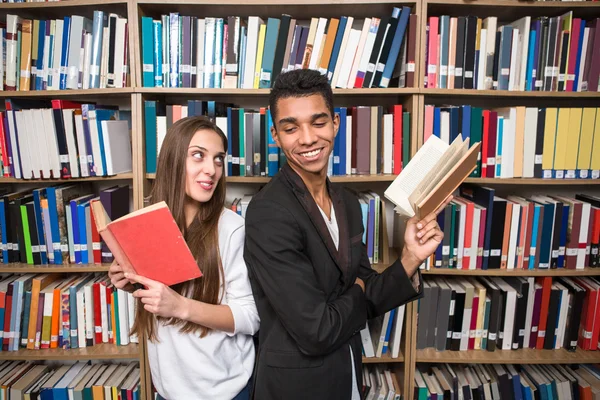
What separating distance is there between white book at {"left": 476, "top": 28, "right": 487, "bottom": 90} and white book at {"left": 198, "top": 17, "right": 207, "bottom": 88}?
1280 mm

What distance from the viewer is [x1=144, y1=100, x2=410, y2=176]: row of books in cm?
188

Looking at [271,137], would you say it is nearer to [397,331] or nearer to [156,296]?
[156,296]

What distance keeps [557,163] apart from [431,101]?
683mm

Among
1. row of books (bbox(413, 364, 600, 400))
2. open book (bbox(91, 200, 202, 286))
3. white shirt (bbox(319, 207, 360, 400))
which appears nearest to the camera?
open book (bbox(91, 200, 202, 286))

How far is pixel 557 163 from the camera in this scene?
6.27 ft

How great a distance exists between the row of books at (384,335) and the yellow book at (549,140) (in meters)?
0.94

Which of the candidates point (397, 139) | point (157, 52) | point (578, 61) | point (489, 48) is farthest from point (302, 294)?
point (578, 61)

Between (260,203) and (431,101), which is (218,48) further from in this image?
(431,101)

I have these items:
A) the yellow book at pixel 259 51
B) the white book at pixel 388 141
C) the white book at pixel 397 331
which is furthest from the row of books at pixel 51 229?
the white book at pixel 397 331

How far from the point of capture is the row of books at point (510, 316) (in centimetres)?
198

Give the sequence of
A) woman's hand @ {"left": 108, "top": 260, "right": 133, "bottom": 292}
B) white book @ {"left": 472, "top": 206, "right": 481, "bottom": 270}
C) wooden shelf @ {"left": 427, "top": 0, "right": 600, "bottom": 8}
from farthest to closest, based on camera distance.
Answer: white book @ {"left": 472, "top": 206, "right": 481, "bottom": 270} → wooden shelf @ {"left": 427, "top": 0, "right": 600, "bottom": 8} → woman's hand @ {"left": 108, "top": 260, "right": 133, "bottom": 292}

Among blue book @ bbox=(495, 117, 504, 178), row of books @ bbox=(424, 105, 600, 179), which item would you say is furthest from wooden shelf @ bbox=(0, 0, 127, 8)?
blue book @ bbox=(495, 117, 504, 178)

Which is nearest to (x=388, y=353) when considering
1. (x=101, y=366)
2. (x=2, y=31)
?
(x=101, y=366)

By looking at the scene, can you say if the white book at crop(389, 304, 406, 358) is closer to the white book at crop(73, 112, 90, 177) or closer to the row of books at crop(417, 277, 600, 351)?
the row of books at crop(417, 277, 600, 351)
